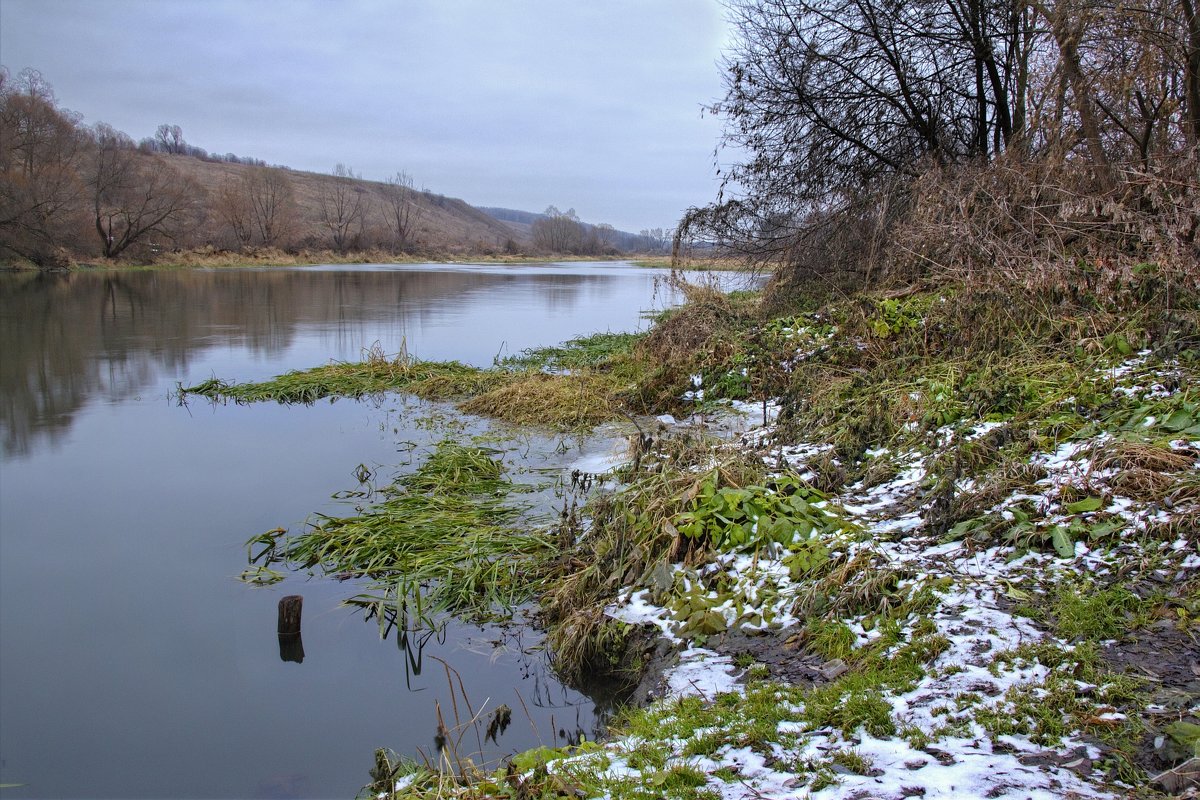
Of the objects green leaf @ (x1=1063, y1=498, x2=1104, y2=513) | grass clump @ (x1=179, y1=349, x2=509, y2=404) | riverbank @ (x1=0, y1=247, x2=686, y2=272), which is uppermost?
riverbank @ (x1=0, y1=247, x2=686, y2=272)

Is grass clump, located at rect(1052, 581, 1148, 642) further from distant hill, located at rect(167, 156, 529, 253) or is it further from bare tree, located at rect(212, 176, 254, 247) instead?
bare tree, located at rect(212, 176, 254, 247)

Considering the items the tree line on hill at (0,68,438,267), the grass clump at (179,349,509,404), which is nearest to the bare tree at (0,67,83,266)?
the tree line on hill at (0,68,438,267)

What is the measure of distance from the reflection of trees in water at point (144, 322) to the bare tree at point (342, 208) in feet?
113

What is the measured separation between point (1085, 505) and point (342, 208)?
82783 millimetres

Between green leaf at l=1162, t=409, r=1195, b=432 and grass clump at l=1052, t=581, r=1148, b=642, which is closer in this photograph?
grass clump at l=1052, t=581, r=1148, b=642

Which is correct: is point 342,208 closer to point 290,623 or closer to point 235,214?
point 235,214

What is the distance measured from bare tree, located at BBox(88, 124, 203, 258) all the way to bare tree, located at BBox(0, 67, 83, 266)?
4.65ft

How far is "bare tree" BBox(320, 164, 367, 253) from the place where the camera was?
68.1 metres

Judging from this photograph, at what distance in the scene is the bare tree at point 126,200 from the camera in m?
42.0

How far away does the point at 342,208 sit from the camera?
78250 mm

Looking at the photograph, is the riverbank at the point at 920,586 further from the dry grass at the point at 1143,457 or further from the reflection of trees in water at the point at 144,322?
the reflection of trees in water at the point at 144,322

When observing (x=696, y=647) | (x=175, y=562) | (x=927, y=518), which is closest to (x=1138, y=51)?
(x=927, y=518)

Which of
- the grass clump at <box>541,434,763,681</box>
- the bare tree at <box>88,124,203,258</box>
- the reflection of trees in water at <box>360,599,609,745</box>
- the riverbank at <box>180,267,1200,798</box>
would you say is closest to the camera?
the riverbank at <box>180,267,1200,798</box>

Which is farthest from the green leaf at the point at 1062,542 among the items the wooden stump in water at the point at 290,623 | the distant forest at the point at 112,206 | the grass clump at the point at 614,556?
the distant forest at the point at 112,206
